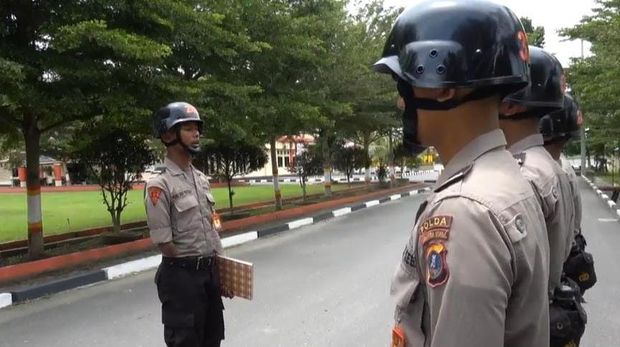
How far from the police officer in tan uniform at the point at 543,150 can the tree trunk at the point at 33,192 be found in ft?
22.9

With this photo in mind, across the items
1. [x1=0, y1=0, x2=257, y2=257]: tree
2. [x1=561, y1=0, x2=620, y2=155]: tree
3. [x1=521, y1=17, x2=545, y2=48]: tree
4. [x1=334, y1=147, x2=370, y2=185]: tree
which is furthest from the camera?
[x1=334, y1=147, x2=370, y2=185]: tree

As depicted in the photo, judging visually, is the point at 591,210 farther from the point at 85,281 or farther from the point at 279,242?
the point at 85,281

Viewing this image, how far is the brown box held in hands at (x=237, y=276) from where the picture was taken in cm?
325

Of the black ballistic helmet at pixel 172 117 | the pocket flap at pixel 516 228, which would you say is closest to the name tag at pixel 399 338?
the pocket flap at pixel 516 228

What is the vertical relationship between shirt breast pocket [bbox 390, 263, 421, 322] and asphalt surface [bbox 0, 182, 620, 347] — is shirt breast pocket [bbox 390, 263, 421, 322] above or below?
above

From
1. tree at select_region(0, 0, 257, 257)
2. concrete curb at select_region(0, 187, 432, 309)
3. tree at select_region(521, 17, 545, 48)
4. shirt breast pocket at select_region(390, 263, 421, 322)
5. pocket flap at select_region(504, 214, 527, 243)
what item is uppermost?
tree at select_region(521, 17, 545, 48)

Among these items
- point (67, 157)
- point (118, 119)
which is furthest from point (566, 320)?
point (67, 157)

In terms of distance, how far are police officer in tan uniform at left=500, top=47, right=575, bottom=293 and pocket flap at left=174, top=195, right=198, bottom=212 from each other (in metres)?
1.78

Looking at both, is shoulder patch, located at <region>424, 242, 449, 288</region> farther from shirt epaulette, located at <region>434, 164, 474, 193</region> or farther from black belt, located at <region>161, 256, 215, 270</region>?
black belt, located at <region>161, 256, 215, 270</region>

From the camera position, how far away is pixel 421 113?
4.30ft

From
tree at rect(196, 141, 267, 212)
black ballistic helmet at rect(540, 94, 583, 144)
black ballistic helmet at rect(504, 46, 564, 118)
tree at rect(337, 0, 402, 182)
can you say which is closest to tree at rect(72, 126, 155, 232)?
tree at rect(196, 141, 267, 212)

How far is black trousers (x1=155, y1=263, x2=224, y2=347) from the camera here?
2.99 meters

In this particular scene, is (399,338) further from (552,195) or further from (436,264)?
(552,195)

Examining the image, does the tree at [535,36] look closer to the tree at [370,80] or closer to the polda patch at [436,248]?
the polda patch at [436,248]
